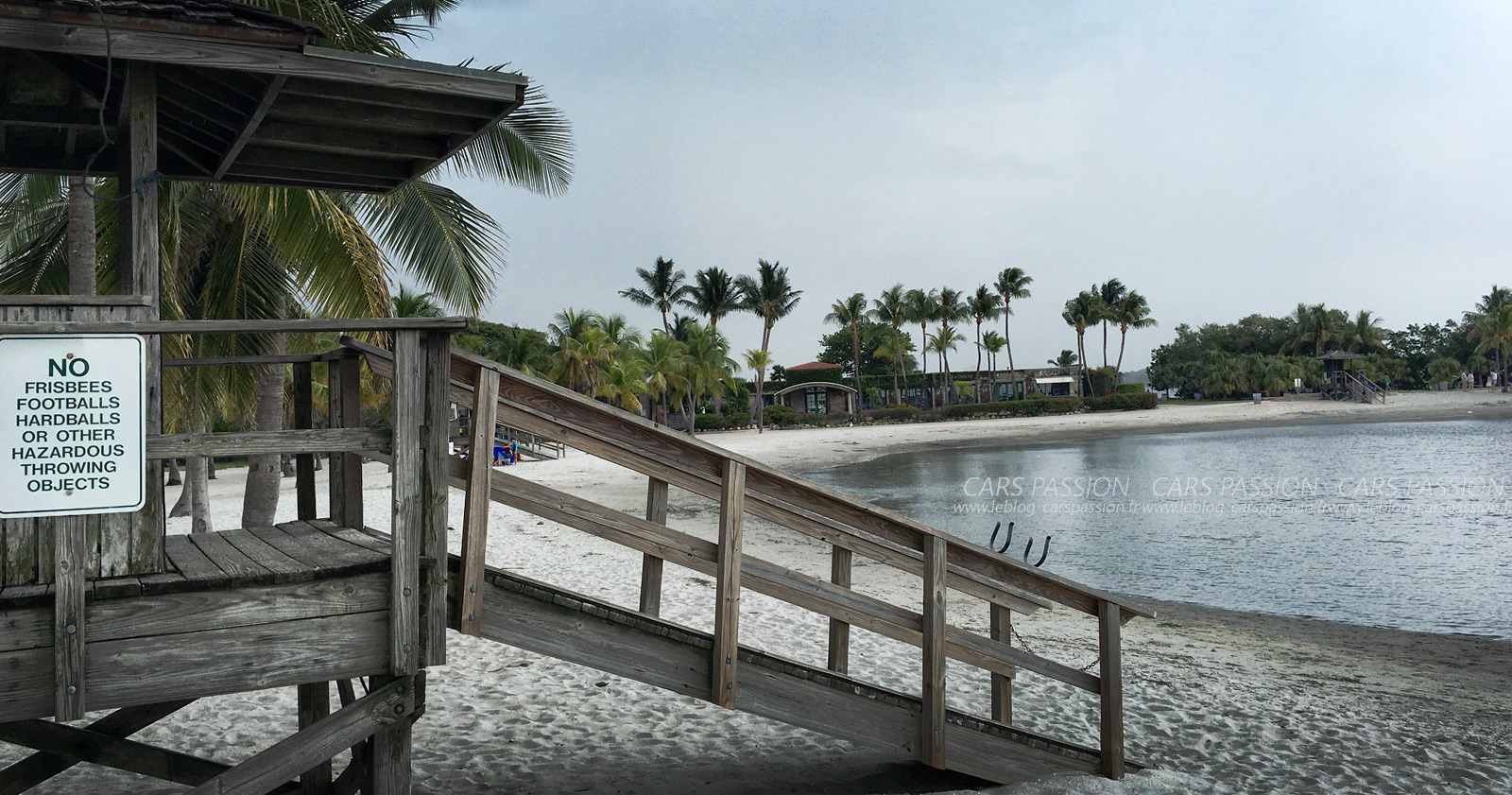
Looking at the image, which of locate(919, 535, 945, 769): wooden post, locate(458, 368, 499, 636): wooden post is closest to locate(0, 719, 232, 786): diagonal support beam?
locate(458, 368, 499, 636): wooden post

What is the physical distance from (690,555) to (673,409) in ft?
205

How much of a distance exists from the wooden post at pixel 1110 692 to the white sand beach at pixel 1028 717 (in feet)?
0.46

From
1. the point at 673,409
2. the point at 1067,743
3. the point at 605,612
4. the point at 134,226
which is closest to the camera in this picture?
the point at 134,226

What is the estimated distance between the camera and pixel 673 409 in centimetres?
6650

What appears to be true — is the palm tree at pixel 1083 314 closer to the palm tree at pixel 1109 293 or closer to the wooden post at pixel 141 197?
the palm tree at pixel 1109 293

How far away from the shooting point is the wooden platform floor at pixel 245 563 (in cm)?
310

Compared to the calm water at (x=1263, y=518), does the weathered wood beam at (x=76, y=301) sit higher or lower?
higher

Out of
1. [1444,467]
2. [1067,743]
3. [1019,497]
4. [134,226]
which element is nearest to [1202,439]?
[1444,467]

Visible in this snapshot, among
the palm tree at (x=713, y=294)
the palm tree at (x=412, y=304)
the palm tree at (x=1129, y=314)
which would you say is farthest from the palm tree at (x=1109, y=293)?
the palm tree at (x=412, y=304)

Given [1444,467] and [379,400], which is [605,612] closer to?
[379,400]

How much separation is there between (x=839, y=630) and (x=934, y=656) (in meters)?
0.83

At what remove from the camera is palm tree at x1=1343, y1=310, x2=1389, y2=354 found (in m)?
98.1

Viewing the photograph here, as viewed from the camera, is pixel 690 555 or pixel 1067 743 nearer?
pixel 690 555

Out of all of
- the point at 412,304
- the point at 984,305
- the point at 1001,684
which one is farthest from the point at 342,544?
the point at 984,305
